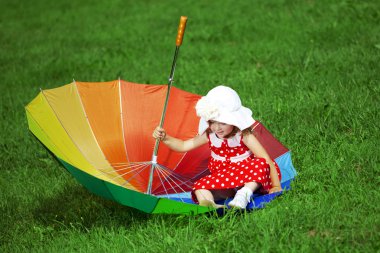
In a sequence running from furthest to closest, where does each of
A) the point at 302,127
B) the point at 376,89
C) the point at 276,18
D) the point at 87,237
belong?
the point at 276,18, the point at 376,89, the point at 302,127, the point at 87,237

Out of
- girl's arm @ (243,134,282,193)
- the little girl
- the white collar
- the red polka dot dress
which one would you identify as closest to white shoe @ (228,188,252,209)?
the little girl

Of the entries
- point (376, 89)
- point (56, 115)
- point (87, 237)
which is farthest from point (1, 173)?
point (376, 89)

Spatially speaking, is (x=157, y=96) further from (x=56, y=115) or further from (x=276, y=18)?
(x=276, y=18)

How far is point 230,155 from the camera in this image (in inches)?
179

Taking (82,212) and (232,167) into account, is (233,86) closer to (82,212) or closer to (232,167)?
(232,167)

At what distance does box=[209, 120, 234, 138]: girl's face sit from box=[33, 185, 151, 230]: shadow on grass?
719 millimetres

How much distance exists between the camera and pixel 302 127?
5.24m

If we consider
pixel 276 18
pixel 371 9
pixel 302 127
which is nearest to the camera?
pixel 302 127

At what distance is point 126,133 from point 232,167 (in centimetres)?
88

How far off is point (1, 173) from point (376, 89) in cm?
321

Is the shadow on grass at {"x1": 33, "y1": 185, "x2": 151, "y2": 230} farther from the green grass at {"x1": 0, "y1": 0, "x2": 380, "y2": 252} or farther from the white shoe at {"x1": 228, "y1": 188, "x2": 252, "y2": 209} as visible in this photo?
the white shoe at {"x1": 228, "y1": 188, "x2": 252, "y2": 209}

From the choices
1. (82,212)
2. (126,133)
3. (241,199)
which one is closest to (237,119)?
(241,199)

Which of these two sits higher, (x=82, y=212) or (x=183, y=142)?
(x=183, y=142)

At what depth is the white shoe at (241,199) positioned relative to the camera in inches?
161
